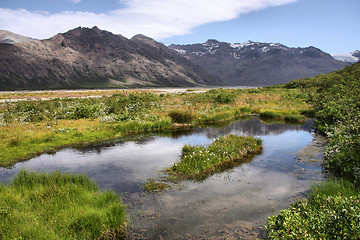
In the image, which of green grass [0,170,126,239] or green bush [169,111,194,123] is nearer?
green grass [0,170,126,239]

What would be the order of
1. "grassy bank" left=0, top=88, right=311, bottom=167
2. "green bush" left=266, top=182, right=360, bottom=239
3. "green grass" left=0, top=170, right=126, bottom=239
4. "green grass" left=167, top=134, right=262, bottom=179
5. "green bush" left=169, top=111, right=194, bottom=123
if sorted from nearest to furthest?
1. "green bush" left=266, top=182, right=360, bottom=239
2. "green grass" left=0, top=170, right=126, bottom=239
3. "green grass" left=167, top=134, right=262, bottom=179
4. "grassy bank" left=0, top=88, right=311, bottom=167
5. "green bush" left=169, top=111, right=194, bottom=123

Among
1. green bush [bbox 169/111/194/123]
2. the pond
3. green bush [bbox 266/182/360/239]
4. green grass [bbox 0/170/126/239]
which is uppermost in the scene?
green bush [bbox 169/111/194/123]

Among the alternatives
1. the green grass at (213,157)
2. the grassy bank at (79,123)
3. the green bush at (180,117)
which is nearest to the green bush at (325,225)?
the green grass at (213,157)

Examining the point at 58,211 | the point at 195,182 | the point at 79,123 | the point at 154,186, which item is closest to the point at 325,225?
the point at 195,182

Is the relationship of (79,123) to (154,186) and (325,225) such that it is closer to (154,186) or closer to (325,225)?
(154,186)

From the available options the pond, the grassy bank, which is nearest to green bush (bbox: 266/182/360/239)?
the pond

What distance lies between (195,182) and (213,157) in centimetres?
352

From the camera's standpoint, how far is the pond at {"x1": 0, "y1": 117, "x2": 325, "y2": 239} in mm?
11680

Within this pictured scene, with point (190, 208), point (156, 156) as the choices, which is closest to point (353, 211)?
point (190, 208)

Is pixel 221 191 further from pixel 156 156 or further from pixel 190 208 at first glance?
pixel 156 156

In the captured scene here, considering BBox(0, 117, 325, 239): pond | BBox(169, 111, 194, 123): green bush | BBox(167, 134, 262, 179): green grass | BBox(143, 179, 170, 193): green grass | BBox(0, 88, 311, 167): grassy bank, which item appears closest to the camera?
BBox(0, 117, 325, 239): pond

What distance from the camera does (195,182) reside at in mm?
16672

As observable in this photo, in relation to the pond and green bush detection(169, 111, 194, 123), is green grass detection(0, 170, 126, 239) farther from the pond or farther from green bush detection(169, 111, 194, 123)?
green bush detection(169, 111, 194, 123)

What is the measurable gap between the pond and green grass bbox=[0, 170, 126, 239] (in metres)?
1.27
